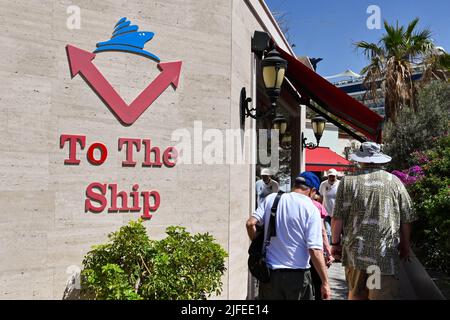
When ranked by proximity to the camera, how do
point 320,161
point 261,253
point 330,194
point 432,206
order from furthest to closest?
point 320,161
point 330,194
point 432,206
point 261,253

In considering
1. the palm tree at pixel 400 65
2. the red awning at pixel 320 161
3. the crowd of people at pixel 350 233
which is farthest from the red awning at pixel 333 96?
the red awning at pixel 320 161

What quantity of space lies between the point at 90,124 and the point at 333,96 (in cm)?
489

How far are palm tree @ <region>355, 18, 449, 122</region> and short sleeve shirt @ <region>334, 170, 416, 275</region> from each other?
40.3ft

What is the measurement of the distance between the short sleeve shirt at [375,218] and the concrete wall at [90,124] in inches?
67.6

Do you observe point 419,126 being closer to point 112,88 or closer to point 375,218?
point 375,218

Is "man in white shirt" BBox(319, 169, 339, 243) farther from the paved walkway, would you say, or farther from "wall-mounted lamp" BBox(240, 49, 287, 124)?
"wall-mounted lamp" BBox(240, 49, 287, 124)

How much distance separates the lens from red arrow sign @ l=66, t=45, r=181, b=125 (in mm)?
4414

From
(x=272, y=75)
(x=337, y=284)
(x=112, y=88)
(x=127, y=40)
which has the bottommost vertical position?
(x=337, y=284)

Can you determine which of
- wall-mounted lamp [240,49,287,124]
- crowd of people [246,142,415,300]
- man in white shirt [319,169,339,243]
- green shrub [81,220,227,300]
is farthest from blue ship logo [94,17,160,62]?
man in white shirt [319,169,339,243]

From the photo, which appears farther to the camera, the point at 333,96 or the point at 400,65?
the point at 400,65

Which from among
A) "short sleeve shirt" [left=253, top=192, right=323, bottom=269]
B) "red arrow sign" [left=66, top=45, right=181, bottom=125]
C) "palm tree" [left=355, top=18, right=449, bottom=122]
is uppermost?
"palm tree" [left=355, top=18, right=449, bottom=122]

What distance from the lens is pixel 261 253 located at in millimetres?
3801

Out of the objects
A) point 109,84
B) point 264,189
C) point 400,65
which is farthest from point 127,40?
point 400,65
